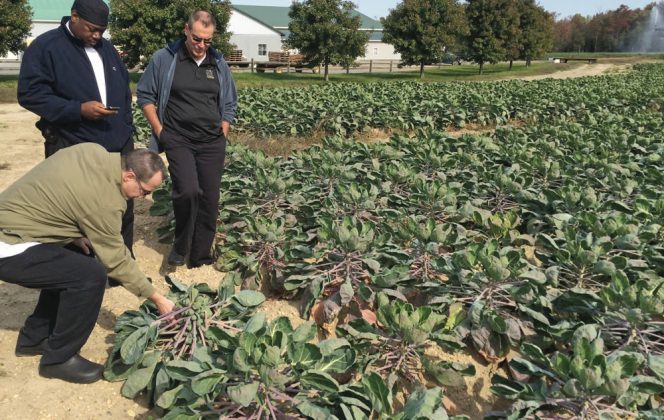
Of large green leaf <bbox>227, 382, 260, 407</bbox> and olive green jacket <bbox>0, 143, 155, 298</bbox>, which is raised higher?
olive green jacket <bbox>0, 143, 155, 298</bbox>

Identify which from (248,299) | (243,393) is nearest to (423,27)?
(248,299)

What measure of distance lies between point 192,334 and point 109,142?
65.1 inches

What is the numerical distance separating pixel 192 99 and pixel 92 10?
3.46 ft

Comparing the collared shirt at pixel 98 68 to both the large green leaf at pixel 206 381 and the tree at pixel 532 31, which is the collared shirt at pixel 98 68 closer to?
the large green leaf at pixel 206 381

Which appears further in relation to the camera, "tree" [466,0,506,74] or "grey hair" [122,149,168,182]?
"tree" [466,0,506,74]

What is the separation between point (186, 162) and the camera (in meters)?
4.32

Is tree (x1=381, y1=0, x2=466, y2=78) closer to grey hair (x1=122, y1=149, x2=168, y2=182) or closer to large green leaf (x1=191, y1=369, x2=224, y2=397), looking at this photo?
grey hair (x1=122, y1=149, x2=168, y2=182)

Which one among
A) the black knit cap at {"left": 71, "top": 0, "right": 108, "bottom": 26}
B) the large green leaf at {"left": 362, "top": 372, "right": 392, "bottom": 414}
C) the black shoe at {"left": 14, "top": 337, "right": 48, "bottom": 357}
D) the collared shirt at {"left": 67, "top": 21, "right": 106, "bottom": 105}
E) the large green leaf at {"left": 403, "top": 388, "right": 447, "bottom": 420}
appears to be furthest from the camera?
the collared shirt at {"left": 67, "top": 21, "right": 106, "bottom": 105}

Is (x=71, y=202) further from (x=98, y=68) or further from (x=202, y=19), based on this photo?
(x=202, y=19)

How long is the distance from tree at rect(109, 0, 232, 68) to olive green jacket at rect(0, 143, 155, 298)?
20.9 meters

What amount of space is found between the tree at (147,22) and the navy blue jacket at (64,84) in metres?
19.7

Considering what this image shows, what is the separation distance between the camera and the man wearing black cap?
352 cm

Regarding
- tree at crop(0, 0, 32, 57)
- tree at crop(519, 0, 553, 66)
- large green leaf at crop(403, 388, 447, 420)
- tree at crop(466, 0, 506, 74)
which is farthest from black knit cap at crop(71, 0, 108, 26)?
tree at crop(519, 0, 553, 66)

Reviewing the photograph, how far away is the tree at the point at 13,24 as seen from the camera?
1917cm
